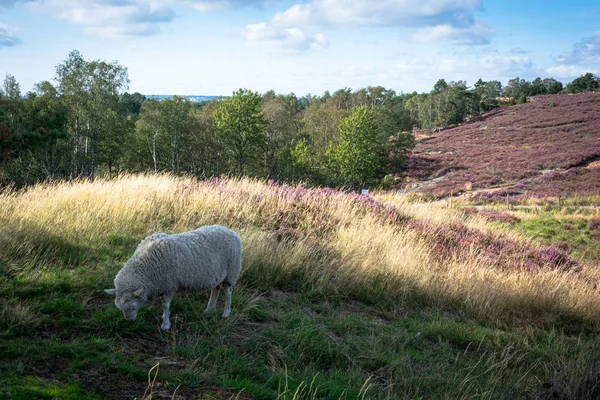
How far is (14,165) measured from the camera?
38500mm

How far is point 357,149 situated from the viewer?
44031mm

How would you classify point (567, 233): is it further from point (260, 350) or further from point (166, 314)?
Answer: point (166, 314)

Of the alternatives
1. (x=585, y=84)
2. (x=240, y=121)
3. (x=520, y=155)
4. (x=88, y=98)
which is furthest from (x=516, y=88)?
(x=88, y=98)

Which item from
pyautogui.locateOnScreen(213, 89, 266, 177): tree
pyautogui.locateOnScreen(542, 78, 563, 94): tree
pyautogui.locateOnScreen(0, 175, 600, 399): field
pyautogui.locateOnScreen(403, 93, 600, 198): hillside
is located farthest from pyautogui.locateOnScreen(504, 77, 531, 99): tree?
pyautogui.locateOnScreen(0, 175, 600, 399): field

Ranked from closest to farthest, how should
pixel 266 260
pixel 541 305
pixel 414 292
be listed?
pixel 266 260 < pixel 414 292 < pixel 541 305

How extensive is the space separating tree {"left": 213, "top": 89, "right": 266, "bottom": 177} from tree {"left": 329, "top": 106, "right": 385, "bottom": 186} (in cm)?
1114

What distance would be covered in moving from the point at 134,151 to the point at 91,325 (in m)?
53.3

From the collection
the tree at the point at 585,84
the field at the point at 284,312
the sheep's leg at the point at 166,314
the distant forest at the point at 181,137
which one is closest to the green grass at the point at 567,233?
the field at the point at 284,312

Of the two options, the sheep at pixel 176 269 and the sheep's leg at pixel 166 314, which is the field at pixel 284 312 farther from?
the sheep at pixel 176 269

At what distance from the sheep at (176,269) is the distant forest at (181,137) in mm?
23405

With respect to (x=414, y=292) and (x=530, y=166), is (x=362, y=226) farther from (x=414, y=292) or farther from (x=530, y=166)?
(x=530, y=166)

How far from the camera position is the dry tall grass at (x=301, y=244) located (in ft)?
23.2

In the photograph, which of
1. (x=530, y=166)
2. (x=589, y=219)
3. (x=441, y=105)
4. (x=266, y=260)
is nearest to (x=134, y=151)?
(x=530, y=166)

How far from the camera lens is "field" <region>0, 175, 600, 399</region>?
3.97m
